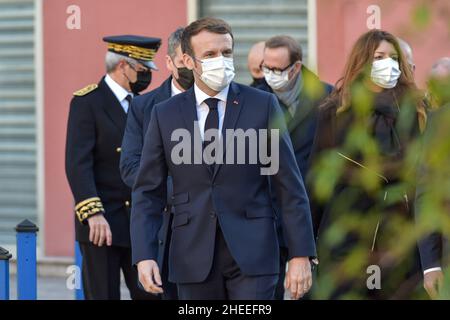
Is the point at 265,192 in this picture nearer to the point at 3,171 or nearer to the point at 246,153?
the point at 246,153

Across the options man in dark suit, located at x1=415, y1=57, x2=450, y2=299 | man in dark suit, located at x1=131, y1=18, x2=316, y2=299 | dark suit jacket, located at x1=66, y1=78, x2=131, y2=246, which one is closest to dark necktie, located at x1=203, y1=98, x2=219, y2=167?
man in dark suit, located at x1=131, y1=18, x2=316, y2=299

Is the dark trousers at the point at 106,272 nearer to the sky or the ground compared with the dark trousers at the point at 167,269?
nearer to the ground

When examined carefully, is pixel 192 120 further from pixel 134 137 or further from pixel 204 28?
pixel 134 137

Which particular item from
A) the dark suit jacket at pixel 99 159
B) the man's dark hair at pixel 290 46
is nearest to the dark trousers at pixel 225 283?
the dark suit jacket at pixel 99 159

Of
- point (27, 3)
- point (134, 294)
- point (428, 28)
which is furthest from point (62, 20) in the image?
point (428, 28)

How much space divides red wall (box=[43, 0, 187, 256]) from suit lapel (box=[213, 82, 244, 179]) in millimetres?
6704

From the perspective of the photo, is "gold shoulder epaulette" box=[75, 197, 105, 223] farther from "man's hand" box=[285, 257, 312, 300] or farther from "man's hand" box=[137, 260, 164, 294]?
"man's hand" box=[285, 257, 312, 300]

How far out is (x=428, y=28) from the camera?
79.6 inches

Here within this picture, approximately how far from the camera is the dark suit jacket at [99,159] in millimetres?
7777

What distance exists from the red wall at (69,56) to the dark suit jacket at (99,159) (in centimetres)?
437

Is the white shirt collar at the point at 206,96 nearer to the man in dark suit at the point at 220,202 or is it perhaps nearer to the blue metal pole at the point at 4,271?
the man in dark suit at the point at 220,202

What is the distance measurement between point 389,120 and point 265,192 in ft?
3.47

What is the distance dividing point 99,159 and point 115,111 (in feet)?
0.99
